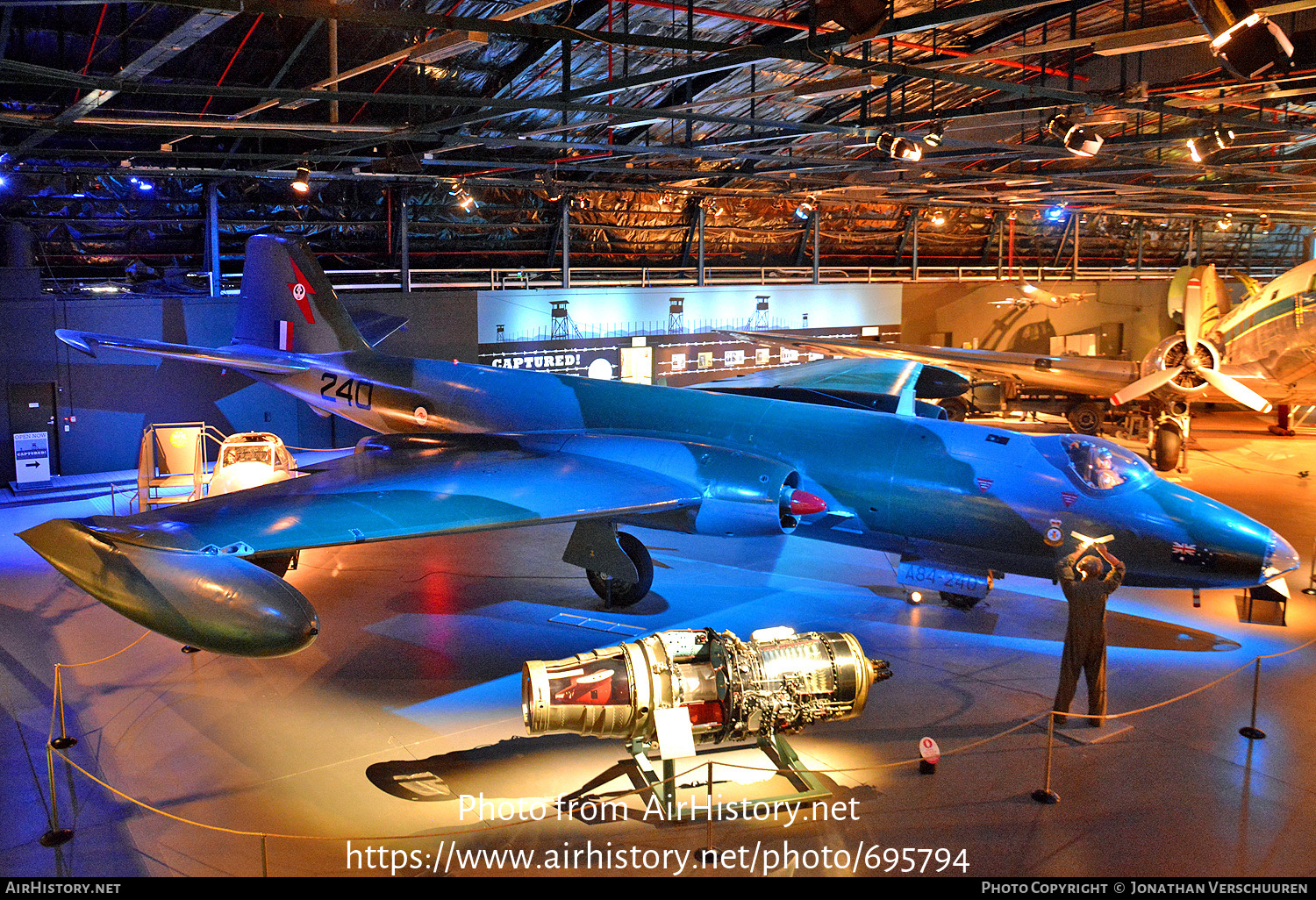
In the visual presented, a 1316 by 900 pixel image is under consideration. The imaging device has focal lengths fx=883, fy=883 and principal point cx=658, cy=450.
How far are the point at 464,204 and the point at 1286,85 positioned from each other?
16.3 metres

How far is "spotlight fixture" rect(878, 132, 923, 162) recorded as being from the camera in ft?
45.4

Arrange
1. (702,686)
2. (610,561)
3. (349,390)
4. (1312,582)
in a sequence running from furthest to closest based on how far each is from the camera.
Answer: (349,390)
(1312,582)
(610,561)
(702,686)

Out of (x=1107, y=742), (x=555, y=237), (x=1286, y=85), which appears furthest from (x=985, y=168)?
(x=1107, y=742)

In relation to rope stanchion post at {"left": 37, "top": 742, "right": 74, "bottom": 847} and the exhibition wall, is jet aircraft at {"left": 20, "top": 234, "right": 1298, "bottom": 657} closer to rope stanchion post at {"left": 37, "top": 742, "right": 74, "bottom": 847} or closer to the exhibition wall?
rope stanchion post at {"left": 37, "top": 742, "right": 74, "bottom": 847}

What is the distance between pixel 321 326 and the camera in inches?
574

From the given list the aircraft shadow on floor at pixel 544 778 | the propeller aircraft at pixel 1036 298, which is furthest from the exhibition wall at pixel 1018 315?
the aircraft shadow on floor at pixel 544 778

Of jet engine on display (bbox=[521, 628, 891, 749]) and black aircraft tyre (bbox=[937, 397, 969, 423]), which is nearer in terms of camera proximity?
jet engine on display (bbox=[521, 628, 891, 749])

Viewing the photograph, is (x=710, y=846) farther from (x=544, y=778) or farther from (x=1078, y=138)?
(x=1078, y=138)

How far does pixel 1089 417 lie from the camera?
22750mm

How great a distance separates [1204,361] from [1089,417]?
5.24 meters

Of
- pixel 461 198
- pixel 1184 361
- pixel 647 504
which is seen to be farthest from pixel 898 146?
pixel 461 198

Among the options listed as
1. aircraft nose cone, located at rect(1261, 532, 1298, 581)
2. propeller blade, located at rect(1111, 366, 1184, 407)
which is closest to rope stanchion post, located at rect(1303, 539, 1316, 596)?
aircraft nose cone, located at rect(1261, 532, 1298, 581)

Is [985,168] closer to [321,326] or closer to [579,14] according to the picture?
[579,14]

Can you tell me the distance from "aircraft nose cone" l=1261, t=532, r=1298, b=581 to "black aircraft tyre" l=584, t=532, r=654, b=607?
6.62 meters
